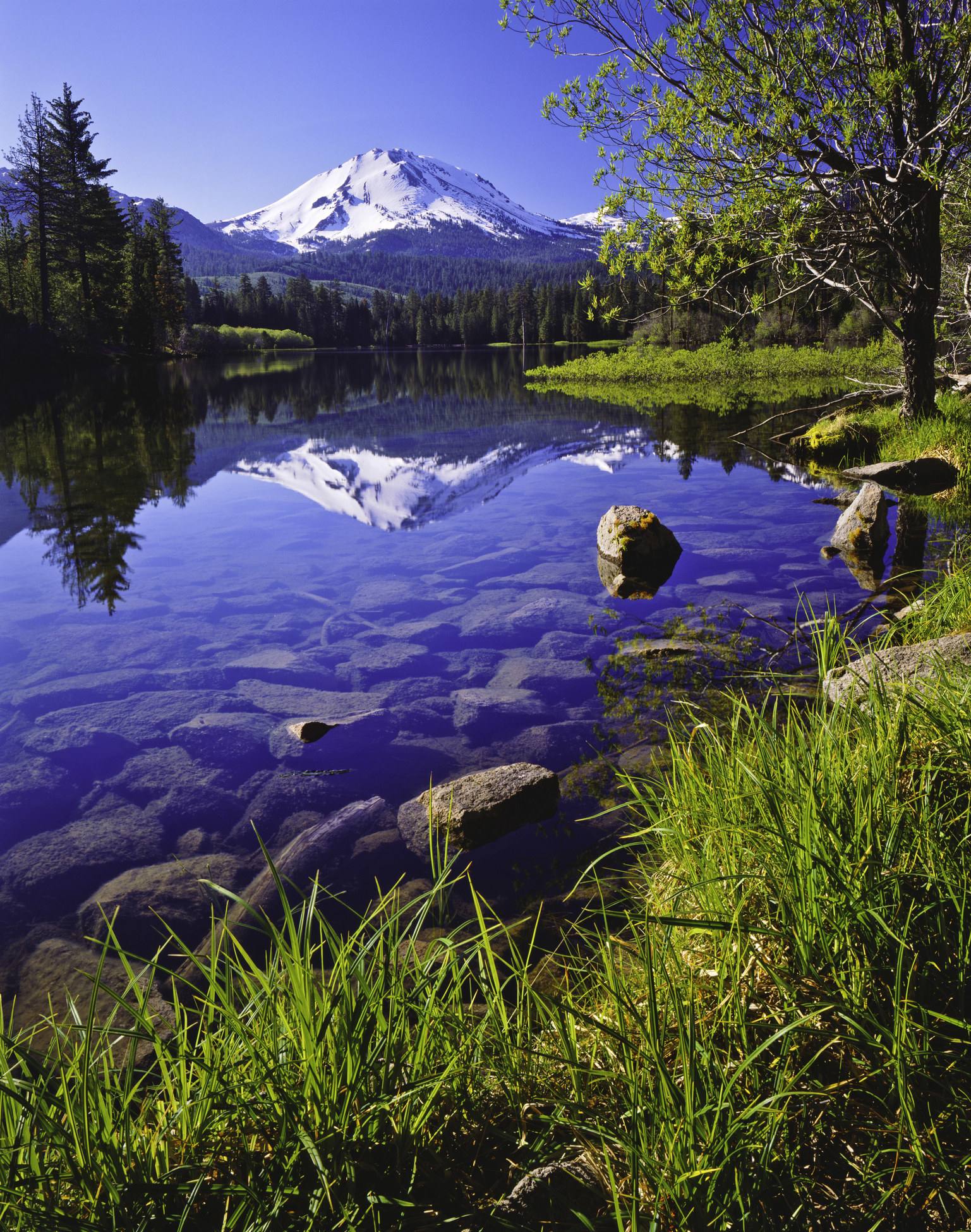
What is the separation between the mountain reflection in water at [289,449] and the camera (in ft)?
37.4

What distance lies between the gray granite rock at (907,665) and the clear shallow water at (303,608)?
1.79 metres

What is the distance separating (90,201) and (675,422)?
162ft

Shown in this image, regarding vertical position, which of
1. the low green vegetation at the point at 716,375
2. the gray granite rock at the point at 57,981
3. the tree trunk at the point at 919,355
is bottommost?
the gray granite rock at the point at 57,981

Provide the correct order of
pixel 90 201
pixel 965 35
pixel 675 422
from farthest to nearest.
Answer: pixel 90 201, pixel 675 422, pixel 965 35

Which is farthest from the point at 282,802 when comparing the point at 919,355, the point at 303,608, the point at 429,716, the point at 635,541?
the point at 919,355

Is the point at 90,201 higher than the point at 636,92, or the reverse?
the point at 90,201

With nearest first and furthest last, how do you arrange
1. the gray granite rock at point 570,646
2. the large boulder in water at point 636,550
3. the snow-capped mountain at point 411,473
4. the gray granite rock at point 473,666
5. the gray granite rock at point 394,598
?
the gray granite rock at point 473,666
the gray granite rock at point 570,646
the gray granite rock at point 394,598
the large boulder in water at point 636,550
the snow-capped mountain at point 411,473

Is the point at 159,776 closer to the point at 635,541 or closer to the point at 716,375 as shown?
the point at 635,541

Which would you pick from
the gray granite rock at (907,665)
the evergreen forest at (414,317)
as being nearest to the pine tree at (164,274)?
the evergreen forest at (414,317)

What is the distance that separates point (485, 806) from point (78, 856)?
91.8 inches

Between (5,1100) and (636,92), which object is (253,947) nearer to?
(5,1100)

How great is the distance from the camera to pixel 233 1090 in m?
1.58

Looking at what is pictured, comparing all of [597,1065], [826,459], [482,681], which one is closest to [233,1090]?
[597,1065]

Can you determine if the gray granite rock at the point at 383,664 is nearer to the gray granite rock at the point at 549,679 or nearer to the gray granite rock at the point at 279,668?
the gray granite rock at the point at 279,668
